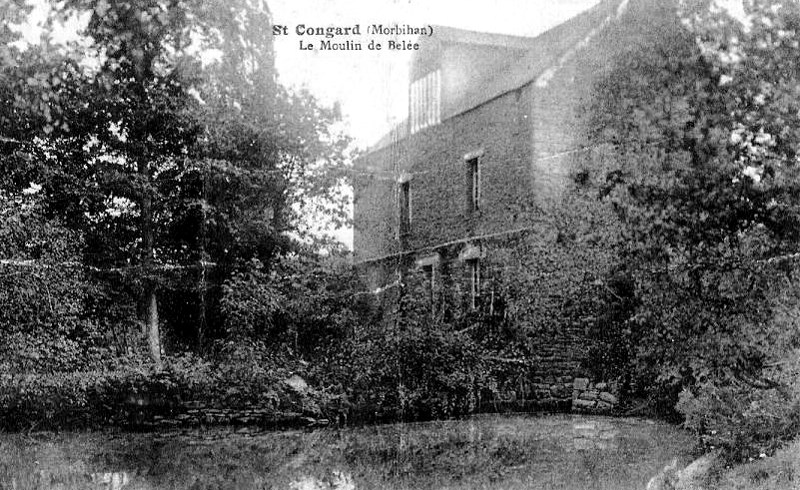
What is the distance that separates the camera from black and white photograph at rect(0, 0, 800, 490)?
8234 mm

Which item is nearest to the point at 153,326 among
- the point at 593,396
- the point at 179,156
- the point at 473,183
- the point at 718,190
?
the point at 179,156

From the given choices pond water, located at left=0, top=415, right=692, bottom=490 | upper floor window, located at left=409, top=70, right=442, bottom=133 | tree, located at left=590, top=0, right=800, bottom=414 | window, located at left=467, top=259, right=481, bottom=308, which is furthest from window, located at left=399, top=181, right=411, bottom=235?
A: tree, located at left=590, top=0, right=800, bottom=414

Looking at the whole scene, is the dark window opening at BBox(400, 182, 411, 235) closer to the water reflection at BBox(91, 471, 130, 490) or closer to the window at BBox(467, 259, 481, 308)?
the window at BBox(467, 259, 481, 308)

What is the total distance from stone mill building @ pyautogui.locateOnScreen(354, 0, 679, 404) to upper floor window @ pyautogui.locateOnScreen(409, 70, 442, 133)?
4cm

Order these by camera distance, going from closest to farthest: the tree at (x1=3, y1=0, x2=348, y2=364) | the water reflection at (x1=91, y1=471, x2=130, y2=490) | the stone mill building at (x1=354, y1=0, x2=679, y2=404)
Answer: the water reflection at (x1=91, y1=471, x2=130, y2=490)
the stone mill building at (x1=354, y1=0, x2=679, y2=404)
the tree at (x1=3, y1=0, x2=348, y2=364)

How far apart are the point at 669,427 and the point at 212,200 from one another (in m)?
11.1

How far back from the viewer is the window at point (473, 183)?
2050cm

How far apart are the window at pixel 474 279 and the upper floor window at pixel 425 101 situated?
4146mm

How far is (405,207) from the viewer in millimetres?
23391

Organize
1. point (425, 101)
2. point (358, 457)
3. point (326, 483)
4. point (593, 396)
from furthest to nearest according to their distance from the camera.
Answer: point (425, 101) → point (593, 396) → point (358, 457) → point (326, 483)

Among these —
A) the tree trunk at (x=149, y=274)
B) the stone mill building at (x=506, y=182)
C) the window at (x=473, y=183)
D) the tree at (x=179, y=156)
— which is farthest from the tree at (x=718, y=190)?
the tree trunk at (x=149, y=274)

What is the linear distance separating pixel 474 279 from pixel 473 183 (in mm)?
2639

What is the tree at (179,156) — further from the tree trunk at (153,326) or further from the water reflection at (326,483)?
the water reflection at (326,483)

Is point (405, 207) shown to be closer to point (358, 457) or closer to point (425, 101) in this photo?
point (425, 101)
